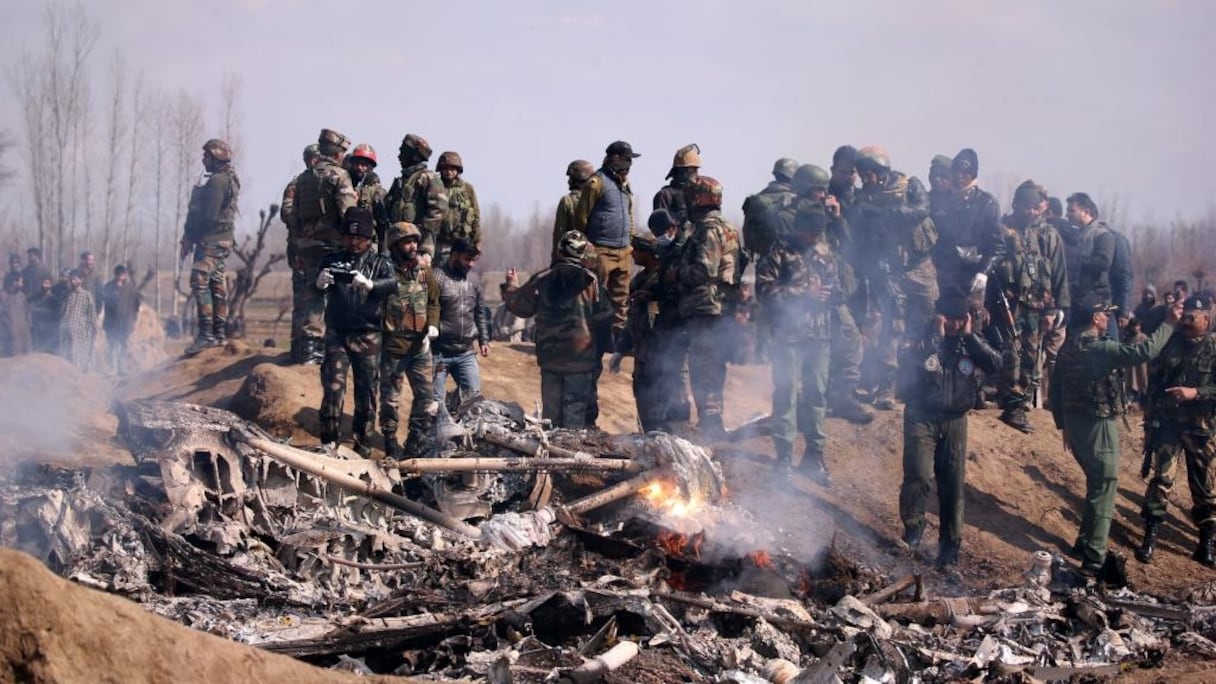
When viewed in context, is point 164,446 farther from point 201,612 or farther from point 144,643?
point 144,643

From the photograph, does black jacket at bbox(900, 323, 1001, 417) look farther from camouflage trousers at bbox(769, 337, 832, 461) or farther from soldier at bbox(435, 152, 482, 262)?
soldier at bbox(435, 152, 482, 262)

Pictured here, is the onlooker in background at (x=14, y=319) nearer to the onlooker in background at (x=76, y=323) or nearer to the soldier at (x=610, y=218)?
the onlooker in background at (x=76, y=323)

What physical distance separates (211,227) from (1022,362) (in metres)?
9.27

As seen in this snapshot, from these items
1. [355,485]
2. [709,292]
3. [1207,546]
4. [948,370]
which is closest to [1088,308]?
[948,370]

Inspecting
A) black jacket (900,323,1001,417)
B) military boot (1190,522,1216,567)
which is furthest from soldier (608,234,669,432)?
military boot (1190,522,1216,567)

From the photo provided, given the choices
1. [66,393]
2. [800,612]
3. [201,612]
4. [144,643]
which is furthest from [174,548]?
[66,393]

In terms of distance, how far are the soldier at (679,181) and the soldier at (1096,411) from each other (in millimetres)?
3778

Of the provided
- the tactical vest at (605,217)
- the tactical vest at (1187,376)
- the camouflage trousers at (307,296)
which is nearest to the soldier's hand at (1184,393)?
the tactical vest at (1187,376)

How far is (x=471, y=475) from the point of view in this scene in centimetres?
917

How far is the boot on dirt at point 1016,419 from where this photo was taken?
41.9ft

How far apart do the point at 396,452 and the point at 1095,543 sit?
6144 mm

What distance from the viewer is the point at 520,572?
770cm

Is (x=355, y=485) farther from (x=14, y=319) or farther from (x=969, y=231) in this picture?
(x=14, y=319)

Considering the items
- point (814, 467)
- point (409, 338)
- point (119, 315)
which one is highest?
point (409, 338)
